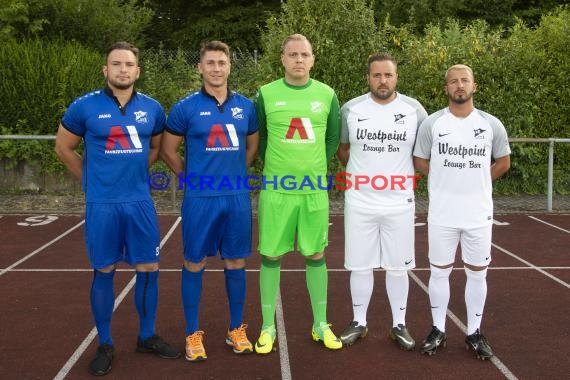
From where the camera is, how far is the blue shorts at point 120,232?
3873 millimetres

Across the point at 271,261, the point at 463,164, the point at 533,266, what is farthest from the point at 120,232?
the point at 533,266

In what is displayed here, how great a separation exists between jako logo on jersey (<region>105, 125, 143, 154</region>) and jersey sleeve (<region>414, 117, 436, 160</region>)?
73.0 inches

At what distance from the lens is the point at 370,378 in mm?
3779

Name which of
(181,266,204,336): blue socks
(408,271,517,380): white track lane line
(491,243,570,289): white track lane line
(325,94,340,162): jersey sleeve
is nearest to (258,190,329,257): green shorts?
(325,94,340,162): jersey sleeve

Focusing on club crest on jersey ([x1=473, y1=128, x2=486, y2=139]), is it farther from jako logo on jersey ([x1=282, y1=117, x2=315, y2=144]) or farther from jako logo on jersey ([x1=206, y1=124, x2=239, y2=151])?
jako logo on jersey ([x1=206, y1=124, x2=239, y2=151])

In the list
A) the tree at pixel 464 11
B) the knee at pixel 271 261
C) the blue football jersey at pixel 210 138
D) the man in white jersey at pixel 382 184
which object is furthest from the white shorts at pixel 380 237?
the tree at pixel 464 11

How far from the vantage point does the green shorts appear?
4109 millimetres

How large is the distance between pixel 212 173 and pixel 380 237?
126cm

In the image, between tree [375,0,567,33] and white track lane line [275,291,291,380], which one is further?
tree [375,0,567,33]

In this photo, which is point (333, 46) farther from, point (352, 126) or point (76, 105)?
point (76, 105)

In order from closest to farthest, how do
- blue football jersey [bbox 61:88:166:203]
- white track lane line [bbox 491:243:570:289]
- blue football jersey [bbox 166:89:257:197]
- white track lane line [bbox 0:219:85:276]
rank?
blue football jersey [bbox 61:88:166:203] → blue football jersey [bbox 166:89:257:197] → white track lane line [bbox 491:243:570:289] → white track lane line [bbox 0:219:85:276]

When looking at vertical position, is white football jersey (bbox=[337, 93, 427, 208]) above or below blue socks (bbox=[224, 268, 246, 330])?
above

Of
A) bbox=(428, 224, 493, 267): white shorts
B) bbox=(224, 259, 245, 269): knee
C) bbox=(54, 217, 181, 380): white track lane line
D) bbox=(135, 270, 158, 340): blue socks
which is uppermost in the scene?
bbox=(428, 224, 493, 267): white shorts

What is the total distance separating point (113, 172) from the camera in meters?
3.87
